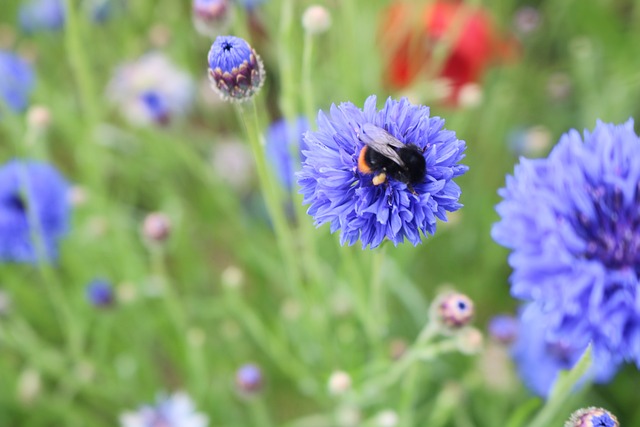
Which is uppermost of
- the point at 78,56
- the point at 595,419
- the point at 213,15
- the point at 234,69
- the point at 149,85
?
the point at 149,85

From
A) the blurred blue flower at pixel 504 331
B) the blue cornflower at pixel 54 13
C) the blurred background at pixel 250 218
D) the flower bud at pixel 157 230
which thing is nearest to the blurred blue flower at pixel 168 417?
the blurred background at pixel 250 218

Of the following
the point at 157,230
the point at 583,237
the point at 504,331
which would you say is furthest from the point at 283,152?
the point at 583,237

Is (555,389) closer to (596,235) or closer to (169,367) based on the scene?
(596,235)

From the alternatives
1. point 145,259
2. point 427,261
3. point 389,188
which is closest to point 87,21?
point 145,259

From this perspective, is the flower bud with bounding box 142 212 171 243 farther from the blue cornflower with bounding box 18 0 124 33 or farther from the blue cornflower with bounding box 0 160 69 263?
the blue cornflower with bounding box 18 0 124 33

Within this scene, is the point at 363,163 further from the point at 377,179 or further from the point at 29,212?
the point at 29,212

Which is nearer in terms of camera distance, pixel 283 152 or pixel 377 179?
pixel 377 179
